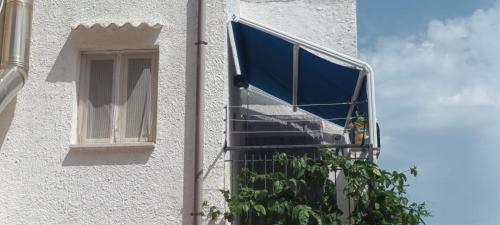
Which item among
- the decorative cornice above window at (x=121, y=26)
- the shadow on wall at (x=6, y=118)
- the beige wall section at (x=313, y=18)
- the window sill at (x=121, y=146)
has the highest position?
the beige wall section at (x=313, y=18)

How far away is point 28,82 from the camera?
8703 mm

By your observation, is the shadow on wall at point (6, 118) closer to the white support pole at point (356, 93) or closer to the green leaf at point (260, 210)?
the green leaf at point (260, 210)

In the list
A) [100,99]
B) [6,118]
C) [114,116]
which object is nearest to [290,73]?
[114,116]

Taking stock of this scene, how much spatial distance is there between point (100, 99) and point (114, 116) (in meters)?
0.32

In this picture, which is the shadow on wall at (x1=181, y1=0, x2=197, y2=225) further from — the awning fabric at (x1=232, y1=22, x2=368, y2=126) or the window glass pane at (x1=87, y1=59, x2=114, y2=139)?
the window glass pane at (x1=87, y1=59, x2=114, y2=139)

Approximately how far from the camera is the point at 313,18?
1103 cm

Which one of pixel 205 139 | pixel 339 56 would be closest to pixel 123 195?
pixel 205 139

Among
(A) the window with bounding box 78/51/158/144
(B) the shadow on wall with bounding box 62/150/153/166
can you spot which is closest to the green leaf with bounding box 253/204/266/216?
(B) the shadow on wall with bounding box 62/150/153/166

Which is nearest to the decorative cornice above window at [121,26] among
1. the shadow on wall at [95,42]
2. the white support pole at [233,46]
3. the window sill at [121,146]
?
the shadow on wall at [95,42]

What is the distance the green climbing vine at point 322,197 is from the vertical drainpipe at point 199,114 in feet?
0.63

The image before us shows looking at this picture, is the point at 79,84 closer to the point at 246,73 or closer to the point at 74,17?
the point at 74,17

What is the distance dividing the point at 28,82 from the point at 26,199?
5.06 feet

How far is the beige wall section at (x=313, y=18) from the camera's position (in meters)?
10.8

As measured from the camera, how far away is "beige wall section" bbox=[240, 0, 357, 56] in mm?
10789
